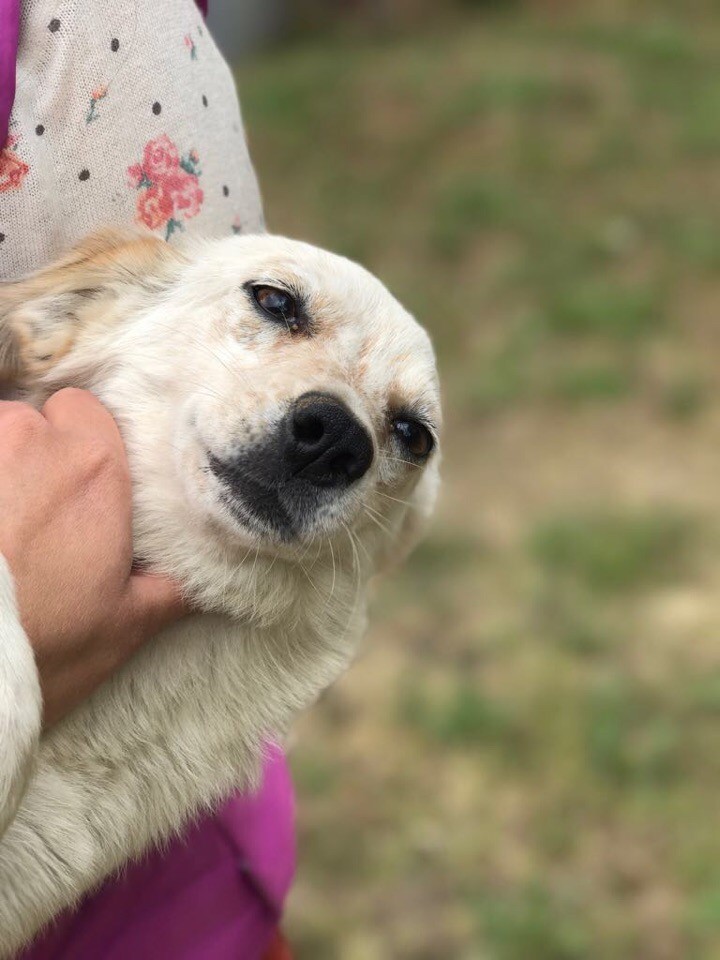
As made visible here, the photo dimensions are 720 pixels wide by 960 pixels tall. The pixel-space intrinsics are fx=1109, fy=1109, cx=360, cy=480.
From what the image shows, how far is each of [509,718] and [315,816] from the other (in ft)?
2.53

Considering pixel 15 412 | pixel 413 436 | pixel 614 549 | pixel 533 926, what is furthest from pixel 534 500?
pixel 15 412

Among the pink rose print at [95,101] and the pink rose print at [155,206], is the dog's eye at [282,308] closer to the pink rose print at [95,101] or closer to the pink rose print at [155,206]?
the pink rose print at [155,206]

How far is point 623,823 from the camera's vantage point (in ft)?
11.7

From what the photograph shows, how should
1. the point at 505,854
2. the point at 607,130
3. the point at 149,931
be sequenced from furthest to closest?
1. the point at 607,130
2. the point at 505,854
3. the point at 149,931

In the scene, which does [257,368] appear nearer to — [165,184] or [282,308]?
[282,308]

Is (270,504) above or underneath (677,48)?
above

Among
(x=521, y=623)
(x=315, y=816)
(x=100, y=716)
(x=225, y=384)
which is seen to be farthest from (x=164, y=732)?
(x=521, y=623)

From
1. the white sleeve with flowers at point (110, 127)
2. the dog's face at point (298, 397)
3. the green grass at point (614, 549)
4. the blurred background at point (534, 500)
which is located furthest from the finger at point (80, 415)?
the green grass at point (614, 549)

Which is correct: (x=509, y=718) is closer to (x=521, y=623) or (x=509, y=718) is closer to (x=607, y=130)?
(x=521, y=623)

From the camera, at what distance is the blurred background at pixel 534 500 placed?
3457mm

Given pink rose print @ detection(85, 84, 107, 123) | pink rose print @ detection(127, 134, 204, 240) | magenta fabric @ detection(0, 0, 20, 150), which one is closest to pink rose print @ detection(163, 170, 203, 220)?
pink rose print @ detection(127, 134, 204, 240)

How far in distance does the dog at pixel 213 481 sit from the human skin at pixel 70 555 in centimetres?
10

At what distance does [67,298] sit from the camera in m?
1.78

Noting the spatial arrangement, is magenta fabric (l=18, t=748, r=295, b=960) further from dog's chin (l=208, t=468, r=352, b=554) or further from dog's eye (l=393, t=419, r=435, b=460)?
dog's eye (l=393, t=419, r=435, b=460)
